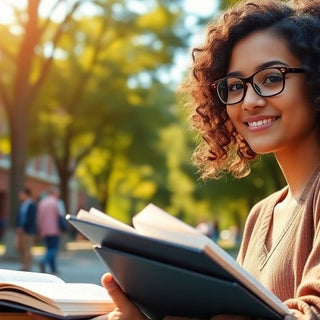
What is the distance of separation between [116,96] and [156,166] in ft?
20.4

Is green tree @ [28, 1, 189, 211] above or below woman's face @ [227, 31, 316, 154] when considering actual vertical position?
above

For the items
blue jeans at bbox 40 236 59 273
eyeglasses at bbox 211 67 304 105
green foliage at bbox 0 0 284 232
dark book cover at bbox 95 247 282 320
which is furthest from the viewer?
green foliage at bbox 0 0 284 232

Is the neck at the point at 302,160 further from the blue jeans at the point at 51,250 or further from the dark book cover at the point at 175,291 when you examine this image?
the blue jeans at the point at 51,250

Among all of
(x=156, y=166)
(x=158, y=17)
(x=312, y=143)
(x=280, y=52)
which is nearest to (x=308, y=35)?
(x=280, y=52)

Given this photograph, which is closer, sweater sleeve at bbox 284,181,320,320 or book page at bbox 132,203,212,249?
book page at bbox 132,203,212,249

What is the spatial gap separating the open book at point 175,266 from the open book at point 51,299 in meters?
0.15

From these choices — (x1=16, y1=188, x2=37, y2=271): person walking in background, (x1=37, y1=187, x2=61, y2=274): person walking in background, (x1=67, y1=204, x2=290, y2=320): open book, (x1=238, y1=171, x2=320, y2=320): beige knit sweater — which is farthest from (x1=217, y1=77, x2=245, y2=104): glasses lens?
(x1=37, y1=187, x2=61, y2=274): person walking in background

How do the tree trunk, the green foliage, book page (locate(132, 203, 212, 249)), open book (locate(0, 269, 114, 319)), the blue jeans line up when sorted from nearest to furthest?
book page (locate(132, 203, 212, 249)) → open book (locate(0, 269, 114, 319)) → the blue jeans → the tree trunk → the green foliage

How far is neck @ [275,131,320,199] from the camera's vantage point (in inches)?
89.8

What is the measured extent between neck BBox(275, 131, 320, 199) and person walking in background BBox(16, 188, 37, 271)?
14.6 meters

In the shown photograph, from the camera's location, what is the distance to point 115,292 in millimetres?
2039

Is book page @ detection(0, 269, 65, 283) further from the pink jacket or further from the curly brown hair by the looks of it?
the pink jacket

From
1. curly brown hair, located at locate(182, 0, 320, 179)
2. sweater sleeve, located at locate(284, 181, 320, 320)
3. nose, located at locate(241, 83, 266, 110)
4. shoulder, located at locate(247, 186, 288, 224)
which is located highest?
curly brown hair, located at locate(182, 0, 320, 179)

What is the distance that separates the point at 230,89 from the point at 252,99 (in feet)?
0.29
